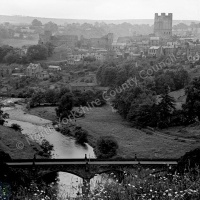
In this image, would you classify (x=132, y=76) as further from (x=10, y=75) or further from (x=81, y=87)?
(x=10, y=75)

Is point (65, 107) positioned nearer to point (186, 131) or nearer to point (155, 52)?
point (186, 131)

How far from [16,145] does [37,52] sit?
→ 132ft

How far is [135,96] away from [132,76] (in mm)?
13529

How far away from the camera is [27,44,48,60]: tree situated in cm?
6944

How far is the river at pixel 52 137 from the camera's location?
23.4 metres

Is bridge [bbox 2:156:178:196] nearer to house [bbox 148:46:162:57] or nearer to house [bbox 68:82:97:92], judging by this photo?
house [bbox 68:82:97:92]

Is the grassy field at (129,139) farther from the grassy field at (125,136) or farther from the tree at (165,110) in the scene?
the tree at (165,110)

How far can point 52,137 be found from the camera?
3334 cm

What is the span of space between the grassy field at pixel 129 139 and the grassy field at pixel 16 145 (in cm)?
468

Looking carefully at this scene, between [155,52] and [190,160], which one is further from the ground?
[155,52]

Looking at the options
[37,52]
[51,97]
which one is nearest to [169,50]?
[37,52]

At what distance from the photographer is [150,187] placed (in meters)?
13.3

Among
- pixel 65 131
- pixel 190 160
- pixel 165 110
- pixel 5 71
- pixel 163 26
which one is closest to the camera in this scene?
pixel 190 160

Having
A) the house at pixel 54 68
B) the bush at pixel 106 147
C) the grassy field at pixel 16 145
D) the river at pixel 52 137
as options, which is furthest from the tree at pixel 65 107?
the house at pixel 54 68
